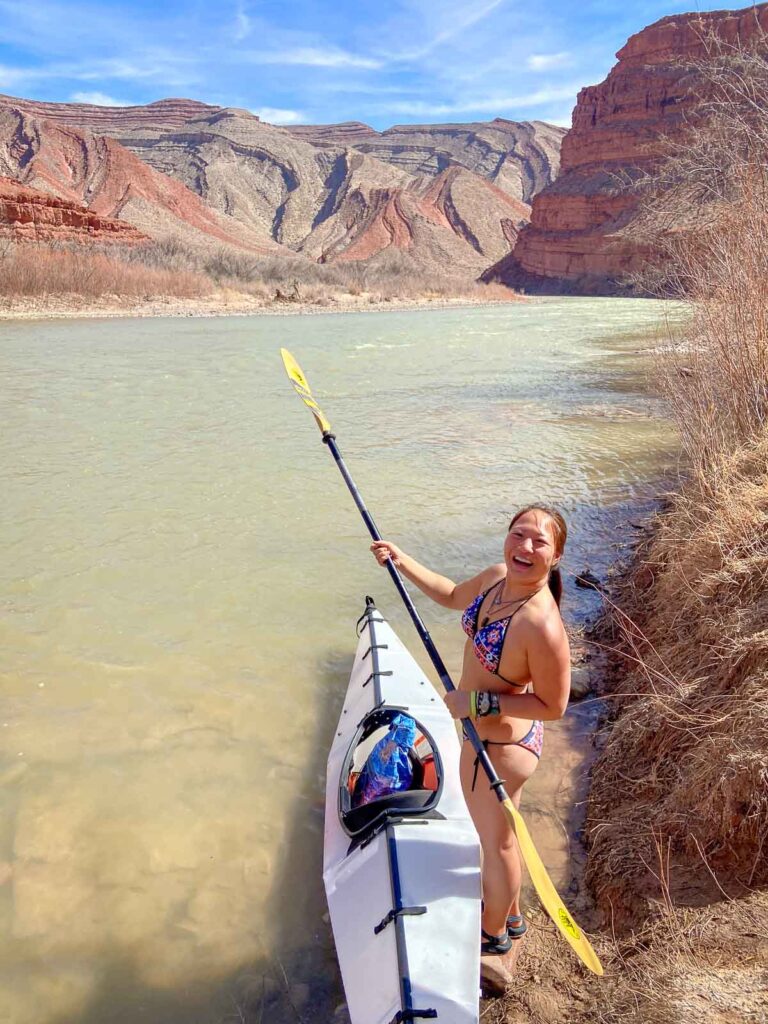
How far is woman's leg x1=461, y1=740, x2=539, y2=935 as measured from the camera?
186cm

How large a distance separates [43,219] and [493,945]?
137 ft

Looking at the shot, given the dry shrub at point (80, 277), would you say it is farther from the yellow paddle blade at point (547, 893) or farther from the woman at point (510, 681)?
the yellow paddle blade at point (547, 893)

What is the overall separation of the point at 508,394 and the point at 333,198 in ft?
317

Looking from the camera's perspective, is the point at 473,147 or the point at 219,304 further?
the point at 473,147

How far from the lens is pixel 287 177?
102000 millimetres

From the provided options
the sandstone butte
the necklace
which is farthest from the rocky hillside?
the necklace

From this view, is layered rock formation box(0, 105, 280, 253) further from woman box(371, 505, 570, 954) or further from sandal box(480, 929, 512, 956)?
sandal box(480, 929, 512, 956)

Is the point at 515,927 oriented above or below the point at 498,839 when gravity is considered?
below

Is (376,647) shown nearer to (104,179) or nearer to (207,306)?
(207,306)

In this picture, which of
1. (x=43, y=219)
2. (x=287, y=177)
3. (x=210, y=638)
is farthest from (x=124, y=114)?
(x=210, y=638)

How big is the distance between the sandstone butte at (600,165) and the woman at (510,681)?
184ft

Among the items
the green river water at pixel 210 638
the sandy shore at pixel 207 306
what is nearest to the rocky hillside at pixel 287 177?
the sandy shore at pixel 207 306

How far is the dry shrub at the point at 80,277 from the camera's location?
84.8 feet

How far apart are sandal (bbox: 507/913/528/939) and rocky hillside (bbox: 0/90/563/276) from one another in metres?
65.8
